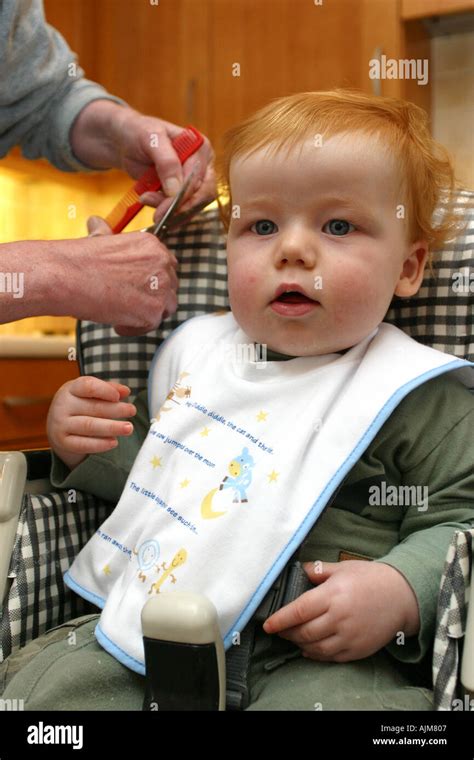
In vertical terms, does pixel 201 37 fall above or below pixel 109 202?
above

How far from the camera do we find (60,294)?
33.3 inches

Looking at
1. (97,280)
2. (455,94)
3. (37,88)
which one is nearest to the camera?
(97,280)

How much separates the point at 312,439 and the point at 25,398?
1.29 m

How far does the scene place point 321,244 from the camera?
2.49ft

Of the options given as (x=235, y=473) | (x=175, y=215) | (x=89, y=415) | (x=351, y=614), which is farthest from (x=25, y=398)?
(x=351, y=614)

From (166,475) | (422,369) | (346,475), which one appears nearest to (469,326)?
(422,369)

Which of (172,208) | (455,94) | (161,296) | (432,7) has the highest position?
(432,7)

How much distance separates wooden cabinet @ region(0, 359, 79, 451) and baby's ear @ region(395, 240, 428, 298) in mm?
1254

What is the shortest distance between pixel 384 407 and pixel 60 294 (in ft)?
1.22

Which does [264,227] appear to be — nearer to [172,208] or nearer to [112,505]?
[172,208]

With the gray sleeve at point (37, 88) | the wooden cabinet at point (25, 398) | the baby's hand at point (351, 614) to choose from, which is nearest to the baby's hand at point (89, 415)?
the baby's hand at point (351, 614)

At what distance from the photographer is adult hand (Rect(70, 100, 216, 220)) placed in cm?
100

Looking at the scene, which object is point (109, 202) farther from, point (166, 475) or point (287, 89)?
point (166, 475)
